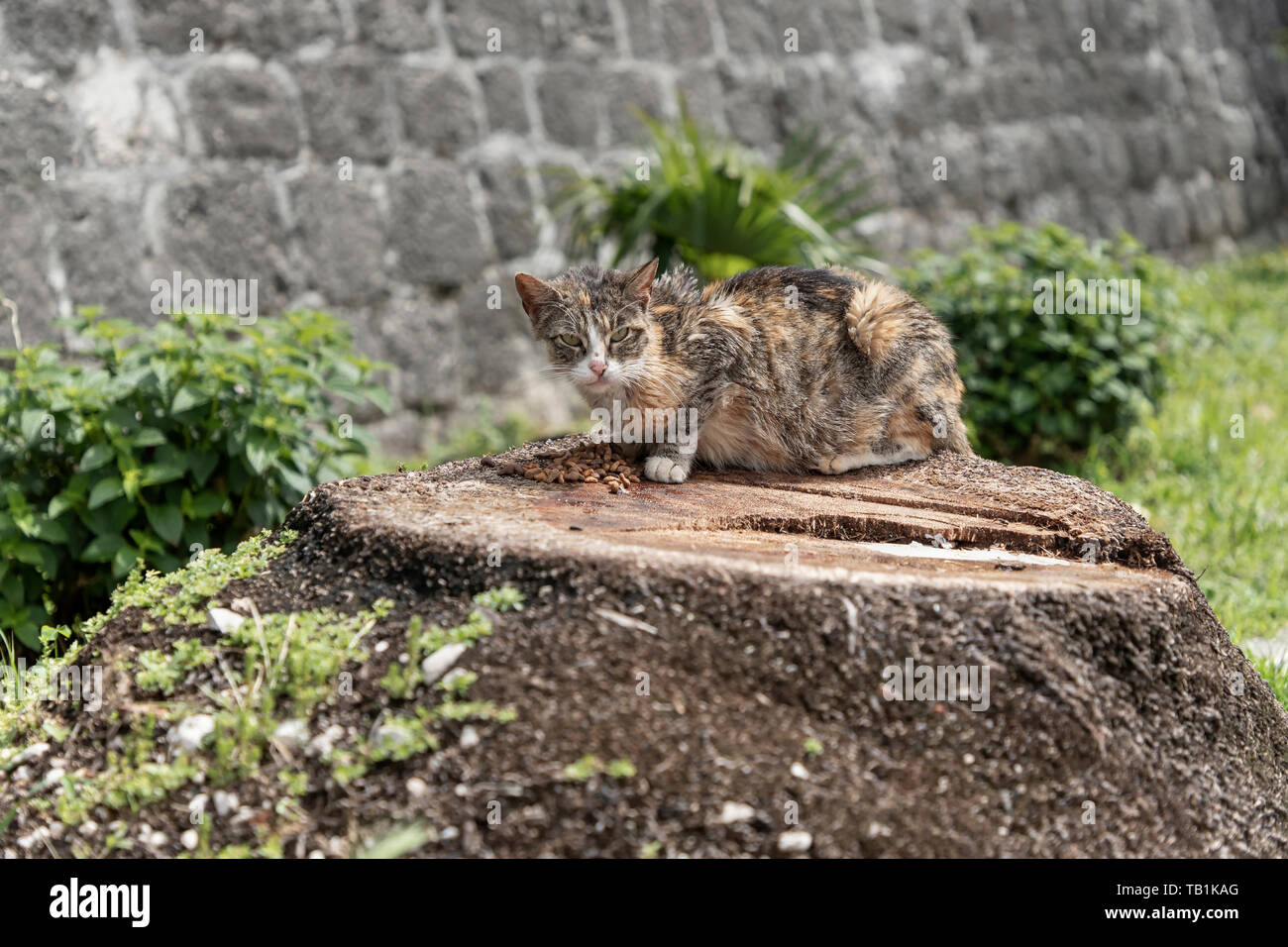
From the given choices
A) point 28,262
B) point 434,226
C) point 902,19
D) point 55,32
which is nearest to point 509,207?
point 434,226

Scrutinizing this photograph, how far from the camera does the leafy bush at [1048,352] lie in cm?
616

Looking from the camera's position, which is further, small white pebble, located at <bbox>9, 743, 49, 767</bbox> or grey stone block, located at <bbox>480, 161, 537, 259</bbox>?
grey stone block, located at <bbox>480, 161, 537, 259</bbox>

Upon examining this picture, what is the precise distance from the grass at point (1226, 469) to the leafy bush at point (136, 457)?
312cm

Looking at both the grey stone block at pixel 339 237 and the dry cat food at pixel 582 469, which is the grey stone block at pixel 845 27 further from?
the dry cat food at pixel 582 469

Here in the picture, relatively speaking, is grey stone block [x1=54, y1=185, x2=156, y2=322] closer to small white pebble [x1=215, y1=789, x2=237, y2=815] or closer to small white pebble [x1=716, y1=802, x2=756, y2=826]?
small white pebble [x1=215, y1=789, x2=237, y2=815]

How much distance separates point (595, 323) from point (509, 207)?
379 cm

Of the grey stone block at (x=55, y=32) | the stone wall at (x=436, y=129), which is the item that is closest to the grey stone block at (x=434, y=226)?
the stone wall at (x=436, y=129)

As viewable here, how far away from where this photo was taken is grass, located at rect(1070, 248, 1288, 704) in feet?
16.1

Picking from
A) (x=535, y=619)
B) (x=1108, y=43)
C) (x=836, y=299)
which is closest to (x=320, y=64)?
(x=836, y=299)

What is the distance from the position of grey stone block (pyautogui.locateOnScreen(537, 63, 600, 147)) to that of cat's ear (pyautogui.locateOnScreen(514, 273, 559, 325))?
383cm

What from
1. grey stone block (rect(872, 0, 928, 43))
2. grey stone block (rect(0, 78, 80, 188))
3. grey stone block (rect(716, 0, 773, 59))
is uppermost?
grey stone block (rect(872, 0, 928, 43))

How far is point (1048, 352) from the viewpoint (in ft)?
20.6

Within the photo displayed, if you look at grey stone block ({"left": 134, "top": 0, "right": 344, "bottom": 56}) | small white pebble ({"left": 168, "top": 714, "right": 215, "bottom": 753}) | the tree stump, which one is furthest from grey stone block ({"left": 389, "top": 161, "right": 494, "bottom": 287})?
small white pebble ({"left": 168, "top": 714, "right": 215, "bottom": 753})
